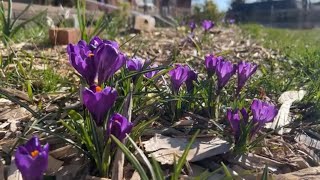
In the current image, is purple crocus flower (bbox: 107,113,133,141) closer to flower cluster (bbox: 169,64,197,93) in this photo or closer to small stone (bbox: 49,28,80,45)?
flower cluster (bbox: 169,64,197,93)

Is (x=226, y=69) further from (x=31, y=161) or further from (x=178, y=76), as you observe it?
(x=31, y=161)

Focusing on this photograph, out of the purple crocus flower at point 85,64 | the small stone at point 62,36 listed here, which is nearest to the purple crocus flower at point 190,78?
the purple crocus flower at point 85,64

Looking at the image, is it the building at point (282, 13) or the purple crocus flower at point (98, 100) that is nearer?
the purple crocus flower at point (98, 100)

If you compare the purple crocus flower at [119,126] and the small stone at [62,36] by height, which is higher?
the small stone at [62,36]

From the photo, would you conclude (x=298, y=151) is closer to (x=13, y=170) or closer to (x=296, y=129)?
(x=296, y=129)

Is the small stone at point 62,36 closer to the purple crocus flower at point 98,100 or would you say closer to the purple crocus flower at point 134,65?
the purple crocus flower at point 134,65

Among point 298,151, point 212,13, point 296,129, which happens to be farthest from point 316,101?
point 212,13
